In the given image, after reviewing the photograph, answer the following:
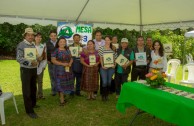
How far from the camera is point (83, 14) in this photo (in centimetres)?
716

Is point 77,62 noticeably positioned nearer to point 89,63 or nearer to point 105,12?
point 89,63

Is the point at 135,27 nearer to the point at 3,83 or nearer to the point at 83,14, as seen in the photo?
the point at 83,14

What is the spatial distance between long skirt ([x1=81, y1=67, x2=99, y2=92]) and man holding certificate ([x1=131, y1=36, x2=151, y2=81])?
104 cm

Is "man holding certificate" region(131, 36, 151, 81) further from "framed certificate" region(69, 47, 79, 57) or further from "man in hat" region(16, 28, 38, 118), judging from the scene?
"man in hat" region(16, 28, 38, 118)

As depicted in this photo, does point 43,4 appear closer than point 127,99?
No

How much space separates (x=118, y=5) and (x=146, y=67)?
202 centimetres

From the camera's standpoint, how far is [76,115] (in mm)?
5168

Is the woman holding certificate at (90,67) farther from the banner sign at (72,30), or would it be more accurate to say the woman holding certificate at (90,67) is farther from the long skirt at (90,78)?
the banner sign at (72,30)

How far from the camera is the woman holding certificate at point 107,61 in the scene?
18.9ft

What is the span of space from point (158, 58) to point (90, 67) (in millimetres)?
1795

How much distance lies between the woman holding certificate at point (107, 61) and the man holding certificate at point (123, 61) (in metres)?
0.17

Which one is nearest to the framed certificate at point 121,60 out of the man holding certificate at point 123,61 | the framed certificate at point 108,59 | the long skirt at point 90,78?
the man holding certificate at point 123,61

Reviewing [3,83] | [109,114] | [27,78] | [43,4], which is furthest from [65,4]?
[3,83]

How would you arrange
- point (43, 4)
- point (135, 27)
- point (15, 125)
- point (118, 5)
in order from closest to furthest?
point (15, 125) < point (43, 4) < point (118, 5) < point (135, 27)
